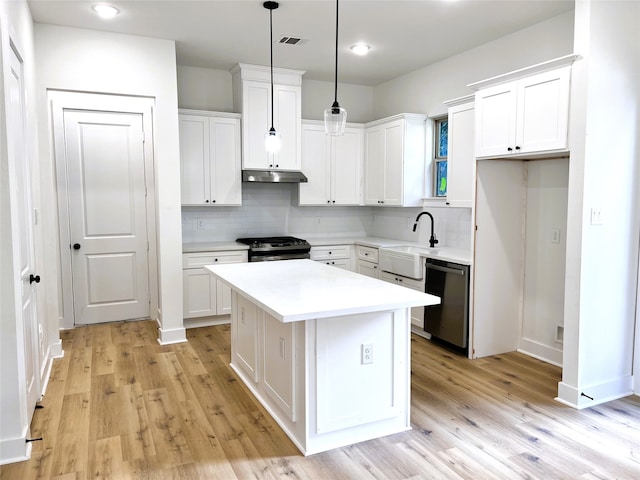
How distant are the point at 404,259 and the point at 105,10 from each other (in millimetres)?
3347

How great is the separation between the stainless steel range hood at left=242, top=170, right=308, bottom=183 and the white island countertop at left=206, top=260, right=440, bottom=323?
174 cm

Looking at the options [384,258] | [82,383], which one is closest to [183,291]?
[82,383]

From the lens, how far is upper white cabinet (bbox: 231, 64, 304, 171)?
5168 millimetres

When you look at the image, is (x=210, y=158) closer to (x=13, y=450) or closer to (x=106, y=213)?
(x=106, y=213)

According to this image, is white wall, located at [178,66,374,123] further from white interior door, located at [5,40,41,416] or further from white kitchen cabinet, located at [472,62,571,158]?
white kitchen cabinet, located at [472,62,571,158]

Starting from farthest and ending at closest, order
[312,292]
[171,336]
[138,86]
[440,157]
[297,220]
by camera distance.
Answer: [297,220] < [440,157] < [171,336] < [138,86] < [312,292]

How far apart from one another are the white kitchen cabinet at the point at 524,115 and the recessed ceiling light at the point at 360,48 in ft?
4.38

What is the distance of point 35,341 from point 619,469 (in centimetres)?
352

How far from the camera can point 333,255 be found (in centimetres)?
563

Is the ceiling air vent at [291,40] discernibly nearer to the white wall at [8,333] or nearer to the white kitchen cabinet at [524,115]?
the white kitchen cabinet at [524,115]

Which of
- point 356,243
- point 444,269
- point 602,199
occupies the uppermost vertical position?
point 602,199

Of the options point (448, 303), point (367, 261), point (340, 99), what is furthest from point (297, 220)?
point (448, 303)

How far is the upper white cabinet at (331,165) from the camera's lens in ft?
18.6

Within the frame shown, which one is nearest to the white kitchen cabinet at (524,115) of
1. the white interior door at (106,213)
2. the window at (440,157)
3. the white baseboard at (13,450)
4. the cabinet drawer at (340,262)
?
the window at (440,157)
